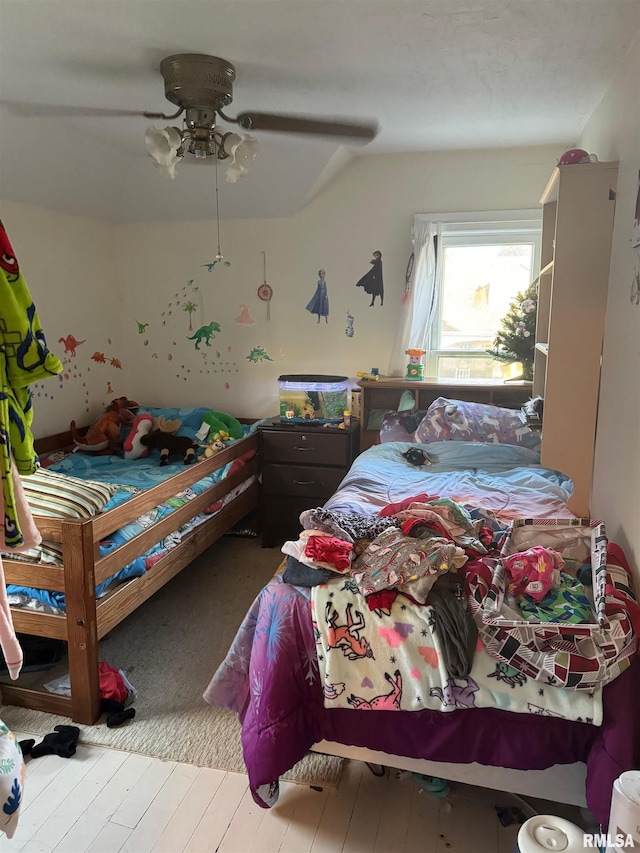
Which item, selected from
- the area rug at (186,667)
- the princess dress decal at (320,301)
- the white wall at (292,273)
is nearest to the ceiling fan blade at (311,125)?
the white wall at (292,273)

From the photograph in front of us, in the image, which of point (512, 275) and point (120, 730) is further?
point (512, 275)

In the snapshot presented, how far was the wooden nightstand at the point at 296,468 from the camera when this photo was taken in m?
3.35

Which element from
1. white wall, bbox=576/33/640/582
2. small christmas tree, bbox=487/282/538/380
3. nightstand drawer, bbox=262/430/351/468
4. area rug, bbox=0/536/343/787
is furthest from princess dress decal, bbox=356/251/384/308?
area rug, bbox=0/536/343/787

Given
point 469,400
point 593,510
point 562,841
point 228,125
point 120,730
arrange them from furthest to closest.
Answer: point 469,400 < point 228,125 < point 593,510 < point 120,730 < point 562,841

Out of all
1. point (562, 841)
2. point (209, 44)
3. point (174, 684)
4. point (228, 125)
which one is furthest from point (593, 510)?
point (228, 125)

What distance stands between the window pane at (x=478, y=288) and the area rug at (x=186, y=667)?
1.74m

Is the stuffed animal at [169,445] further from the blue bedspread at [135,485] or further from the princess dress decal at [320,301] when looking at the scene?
the princess dress decal at [320,301]

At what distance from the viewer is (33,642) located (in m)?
2.30

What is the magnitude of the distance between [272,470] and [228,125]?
180 cm

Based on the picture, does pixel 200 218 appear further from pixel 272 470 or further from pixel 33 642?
pixel 33 642

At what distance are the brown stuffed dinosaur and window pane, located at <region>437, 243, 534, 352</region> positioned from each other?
2.07 meters

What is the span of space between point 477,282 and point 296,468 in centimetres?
156

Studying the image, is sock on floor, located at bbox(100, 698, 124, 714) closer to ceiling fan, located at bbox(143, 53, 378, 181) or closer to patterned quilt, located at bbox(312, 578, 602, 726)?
patterned quilt, located at bbox(312, 578, 602, 726)

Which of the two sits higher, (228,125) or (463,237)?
(228,125)
